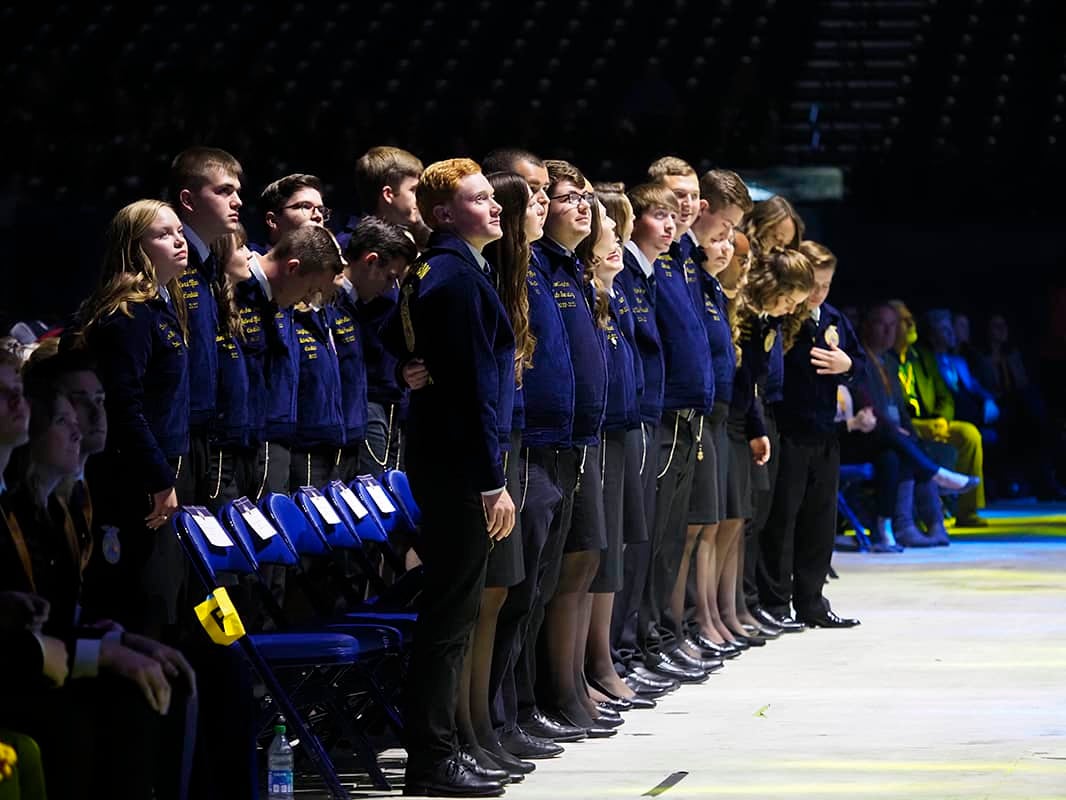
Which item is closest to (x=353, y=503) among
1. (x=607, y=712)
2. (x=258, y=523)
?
(x=258, y=523)

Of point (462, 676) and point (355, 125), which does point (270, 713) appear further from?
point (355, 125)

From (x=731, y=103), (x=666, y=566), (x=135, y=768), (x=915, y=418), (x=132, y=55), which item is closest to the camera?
(x=135, y=768)

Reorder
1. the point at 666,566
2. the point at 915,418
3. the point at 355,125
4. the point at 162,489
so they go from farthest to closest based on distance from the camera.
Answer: the point at 355,125 → the point at 915,418 → the point at 666,566 → the point at 162,489

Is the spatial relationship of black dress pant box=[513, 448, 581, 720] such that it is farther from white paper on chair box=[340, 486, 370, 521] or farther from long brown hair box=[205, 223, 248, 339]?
long brown hair box=[205, 223, 248, 339]

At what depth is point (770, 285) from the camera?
9.41m

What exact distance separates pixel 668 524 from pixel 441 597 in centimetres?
278

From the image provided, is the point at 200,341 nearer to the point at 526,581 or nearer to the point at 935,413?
Answer: the point at 526,581

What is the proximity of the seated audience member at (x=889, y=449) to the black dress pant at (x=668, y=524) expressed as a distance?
5441mm

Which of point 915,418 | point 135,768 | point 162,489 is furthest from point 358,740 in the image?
point 915,418

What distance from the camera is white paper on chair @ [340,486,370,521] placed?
663 cm

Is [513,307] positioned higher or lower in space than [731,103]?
lower

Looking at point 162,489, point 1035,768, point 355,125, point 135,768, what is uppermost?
point 355,125

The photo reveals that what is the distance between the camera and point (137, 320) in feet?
20.1

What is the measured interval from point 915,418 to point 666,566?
753cm
